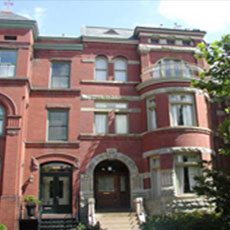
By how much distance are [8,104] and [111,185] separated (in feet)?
25.4

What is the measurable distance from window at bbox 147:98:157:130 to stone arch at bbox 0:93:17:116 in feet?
A: 25.6

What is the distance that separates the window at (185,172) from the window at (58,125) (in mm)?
6751

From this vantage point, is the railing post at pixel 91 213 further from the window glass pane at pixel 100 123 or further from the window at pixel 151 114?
the window at pixel 151 114

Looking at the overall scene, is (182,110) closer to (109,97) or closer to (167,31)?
(109,97)

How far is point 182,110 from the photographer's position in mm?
20406

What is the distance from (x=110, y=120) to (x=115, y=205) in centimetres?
509

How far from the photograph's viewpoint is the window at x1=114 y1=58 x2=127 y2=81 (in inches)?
884

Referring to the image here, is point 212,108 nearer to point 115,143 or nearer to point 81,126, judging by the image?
point 115,143

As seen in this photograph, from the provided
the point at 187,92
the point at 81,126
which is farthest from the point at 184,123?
the point at 81,126

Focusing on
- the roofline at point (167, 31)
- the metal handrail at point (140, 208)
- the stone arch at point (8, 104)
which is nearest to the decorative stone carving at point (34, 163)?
the stone arch at point (8, 104)

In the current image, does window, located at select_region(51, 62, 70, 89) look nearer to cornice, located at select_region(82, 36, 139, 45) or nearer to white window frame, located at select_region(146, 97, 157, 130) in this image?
cornice, located at select_region(82, 36, 139, 45)

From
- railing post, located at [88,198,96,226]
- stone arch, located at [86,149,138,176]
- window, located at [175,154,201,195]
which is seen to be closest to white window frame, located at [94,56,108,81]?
stone arch, located at [86,149,138,176]

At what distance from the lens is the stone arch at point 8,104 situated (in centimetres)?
1901

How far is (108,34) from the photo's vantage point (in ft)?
80.1
